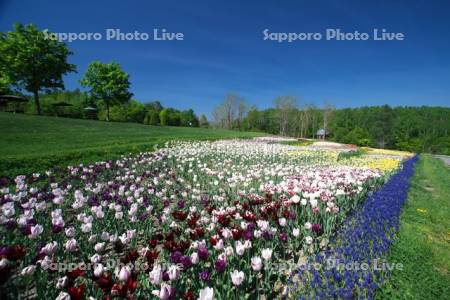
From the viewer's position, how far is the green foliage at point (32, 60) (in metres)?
28.7

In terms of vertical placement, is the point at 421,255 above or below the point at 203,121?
below

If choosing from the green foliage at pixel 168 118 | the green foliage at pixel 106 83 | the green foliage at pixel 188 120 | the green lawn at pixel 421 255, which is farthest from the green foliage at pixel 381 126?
the green lawn at pixel 421 255

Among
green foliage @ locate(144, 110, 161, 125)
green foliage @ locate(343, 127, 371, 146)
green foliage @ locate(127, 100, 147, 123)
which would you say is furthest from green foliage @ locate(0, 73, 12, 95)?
green foliage @ locate(343, 127, 371, 146)

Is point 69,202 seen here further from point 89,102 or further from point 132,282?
point 89,102

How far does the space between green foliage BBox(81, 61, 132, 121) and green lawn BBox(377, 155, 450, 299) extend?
1731 inches

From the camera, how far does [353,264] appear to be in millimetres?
3090

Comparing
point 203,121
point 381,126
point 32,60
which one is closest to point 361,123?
point 381,126

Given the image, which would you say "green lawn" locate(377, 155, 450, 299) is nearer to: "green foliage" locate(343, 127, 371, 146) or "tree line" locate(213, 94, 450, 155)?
"tree line" locate(213, 94, 450, 155)

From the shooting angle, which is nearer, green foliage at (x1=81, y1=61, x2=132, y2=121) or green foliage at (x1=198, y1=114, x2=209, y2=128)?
green foliage at (x1=81, y1=61, x2=132, y2=121)

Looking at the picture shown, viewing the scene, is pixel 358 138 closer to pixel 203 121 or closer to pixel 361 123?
pixel 361 123

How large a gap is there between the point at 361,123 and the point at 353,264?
3591 inches

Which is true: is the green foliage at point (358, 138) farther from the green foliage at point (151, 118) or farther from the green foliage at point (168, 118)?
the green foliage at point (151, 118)

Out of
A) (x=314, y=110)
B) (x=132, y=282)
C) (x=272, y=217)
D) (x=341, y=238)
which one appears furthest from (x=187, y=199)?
(x=314, y=110)

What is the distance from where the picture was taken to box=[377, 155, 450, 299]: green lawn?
306cm
